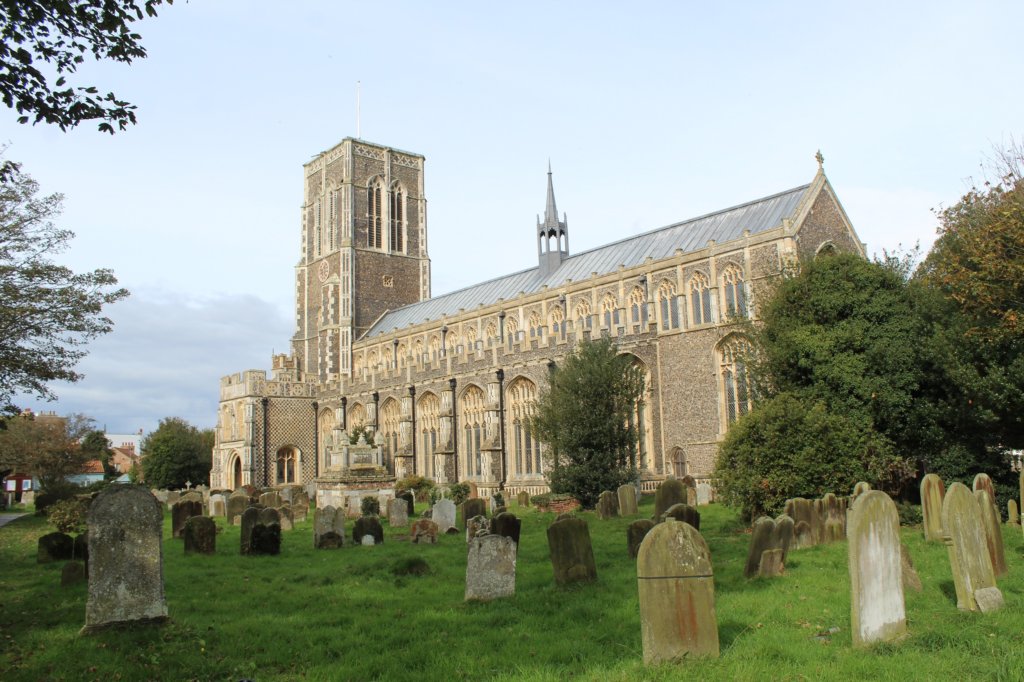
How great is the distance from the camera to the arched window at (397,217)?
1956 inches

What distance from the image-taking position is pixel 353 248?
4744 cm

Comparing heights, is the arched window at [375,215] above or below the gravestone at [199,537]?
above

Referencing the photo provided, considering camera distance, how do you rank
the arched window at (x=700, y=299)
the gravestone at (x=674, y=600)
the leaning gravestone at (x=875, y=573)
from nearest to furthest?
1. the gravestone at (x=674, y=600)
2. the leaning gravestone at (x=875, y=573)
3. the arched window at (x=700, y=299)

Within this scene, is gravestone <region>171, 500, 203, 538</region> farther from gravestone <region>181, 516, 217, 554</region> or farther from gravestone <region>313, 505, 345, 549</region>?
gravestone <region>313, 505, 345, 549</region>

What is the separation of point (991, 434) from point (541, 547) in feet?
33.9

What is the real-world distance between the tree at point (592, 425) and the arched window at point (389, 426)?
17.8 meters

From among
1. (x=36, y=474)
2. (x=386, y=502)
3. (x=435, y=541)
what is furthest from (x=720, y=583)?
(x=36, y=474)

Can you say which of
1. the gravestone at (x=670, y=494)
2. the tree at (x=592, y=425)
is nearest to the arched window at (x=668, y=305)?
the tree at (x=592, y=425)

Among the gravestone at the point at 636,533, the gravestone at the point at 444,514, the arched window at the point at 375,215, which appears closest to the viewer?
the gravestone at the point at 636,533

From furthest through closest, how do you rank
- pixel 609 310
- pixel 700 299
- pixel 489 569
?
1. pixel 609 310
2. pixel 700 299
3. pixel 489 569

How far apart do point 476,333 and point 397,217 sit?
1484 cm

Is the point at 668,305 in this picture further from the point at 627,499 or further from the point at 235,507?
the point at 235,507

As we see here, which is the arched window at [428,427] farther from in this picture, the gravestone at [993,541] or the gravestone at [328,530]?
the gravestone at [993,541]

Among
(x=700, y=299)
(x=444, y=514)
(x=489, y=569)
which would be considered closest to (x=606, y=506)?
(x=444, y=514)
